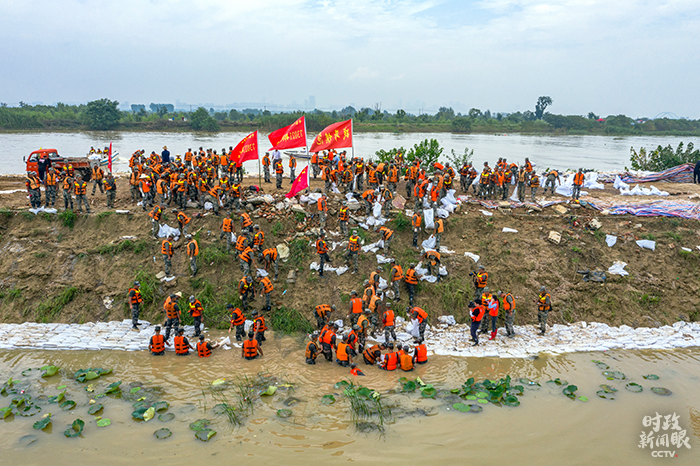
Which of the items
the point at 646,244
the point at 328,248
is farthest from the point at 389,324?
the point at 646,244

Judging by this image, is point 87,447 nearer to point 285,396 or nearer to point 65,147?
point 285,396

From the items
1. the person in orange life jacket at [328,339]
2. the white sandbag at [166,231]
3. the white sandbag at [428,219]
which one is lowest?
the person in orange life jacket at [328,339]

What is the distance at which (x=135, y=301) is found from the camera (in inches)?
418

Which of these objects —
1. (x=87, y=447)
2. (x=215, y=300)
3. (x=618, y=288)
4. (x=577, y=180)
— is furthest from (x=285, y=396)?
(x=577, y=180)

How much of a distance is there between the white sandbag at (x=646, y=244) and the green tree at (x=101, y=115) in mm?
64779

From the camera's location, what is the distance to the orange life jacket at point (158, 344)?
9.52m

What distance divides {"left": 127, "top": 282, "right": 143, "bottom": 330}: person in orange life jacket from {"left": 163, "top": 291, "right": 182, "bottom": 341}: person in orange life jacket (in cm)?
107

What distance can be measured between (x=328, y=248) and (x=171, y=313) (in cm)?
483

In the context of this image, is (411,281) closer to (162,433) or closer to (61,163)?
(162,433)

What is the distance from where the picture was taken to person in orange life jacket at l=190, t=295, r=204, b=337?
1013 cm

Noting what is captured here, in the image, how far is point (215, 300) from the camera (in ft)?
37.6

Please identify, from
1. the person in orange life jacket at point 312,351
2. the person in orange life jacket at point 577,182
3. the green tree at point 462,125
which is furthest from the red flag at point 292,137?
the green tree at point 462,125

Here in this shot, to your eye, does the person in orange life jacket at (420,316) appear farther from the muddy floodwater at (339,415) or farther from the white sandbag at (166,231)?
the white sandbag at (166,231)

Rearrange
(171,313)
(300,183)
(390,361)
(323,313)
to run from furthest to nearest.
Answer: (300,183)
(171,313)
(323,313)
(390,361)
